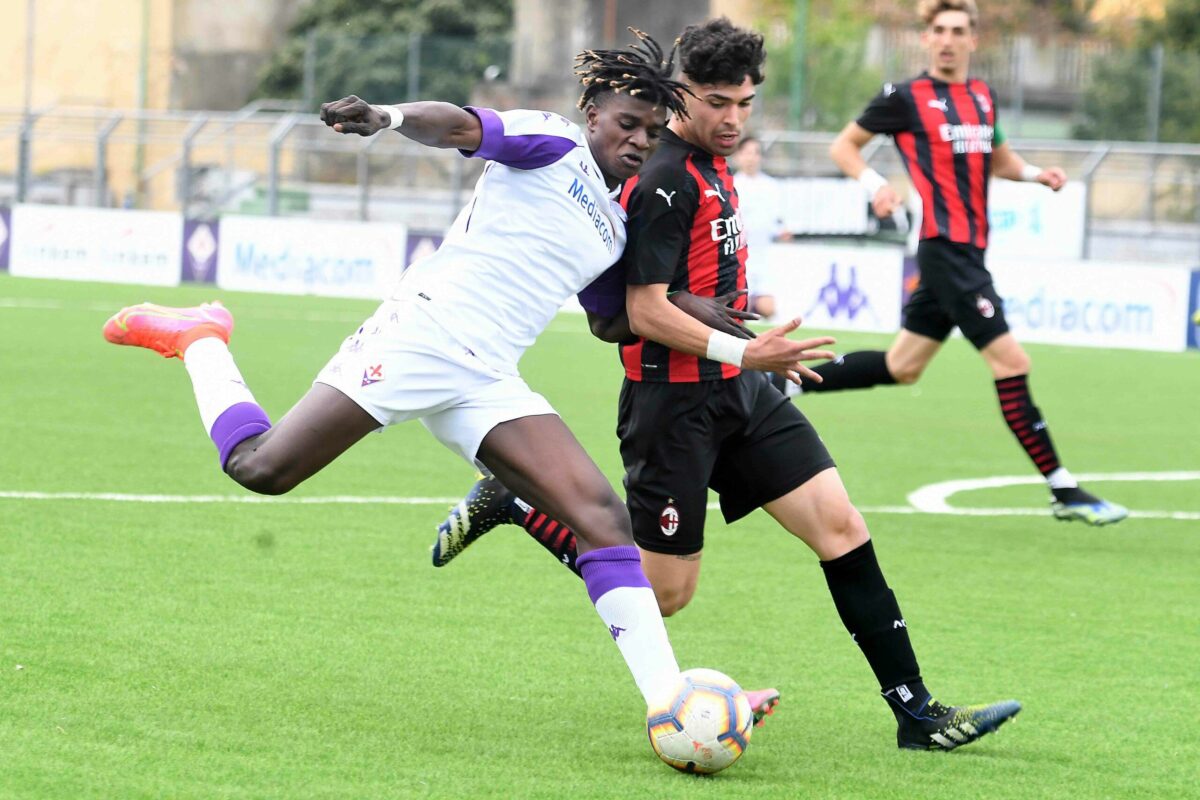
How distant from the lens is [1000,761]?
5.13 meters

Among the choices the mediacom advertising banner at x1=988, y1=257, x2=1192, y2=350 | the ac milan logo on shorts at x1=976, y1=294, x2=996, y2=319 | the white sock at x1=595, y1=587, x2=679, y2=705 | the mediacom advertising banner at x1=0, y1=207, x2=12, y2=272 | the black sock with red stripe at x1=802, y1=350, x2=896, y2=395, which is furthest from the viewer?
the mediacom advertising banner at x1=0, y1=207, x2=12, y2=272

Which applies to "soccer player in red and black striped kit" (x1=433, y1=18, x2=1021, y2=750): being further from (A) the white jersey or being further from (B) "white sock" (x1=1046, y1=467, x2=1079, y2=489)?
(B) "white sock" (x1=1046, y1=467, x2=1079, y2=489)

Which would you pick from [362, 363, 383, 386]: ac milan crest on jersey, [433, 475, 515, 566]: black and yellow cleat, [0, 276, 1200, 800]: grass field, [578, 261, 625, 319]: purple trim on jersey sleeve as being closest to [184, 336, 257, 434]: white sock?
[362, 363, 383, 386]: ac milan crest on jersey

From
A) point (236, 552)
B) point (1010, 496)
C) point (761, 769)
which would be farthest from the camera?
point (1010, 496)

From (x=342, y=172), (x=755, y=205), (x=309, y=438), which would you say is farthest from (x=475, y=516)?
(x=342, y=172)

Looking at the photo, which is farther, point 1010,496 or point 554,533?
point 1010,496

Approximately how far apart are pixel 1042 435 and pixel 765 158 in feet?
71.4

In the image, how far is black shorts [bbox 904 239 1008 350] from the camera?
936cm

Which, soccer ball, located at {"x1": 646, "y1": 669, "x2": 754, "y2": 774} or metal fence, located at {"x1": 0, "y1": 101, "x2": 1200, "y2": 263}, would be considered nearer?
soccer ball, located at {"x1": 646, "y1": 669, "x2": 754, "y2": 774}

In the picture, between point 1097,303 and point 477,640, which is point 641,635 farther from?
point 1097,303

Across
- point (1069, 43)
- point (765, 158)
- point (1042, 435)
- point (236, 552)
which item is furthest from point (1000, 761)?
point (1069, 43)

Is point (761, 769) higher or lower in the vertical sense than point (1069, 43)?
lower

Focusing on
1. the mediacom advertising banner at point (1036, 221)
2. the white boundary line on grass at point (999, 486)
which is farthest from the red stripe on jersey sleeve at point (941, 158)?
the mediacom advertising banner at point (1036, 221)

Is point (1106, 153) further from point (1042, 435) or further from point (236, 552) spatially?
point (236, 552)
